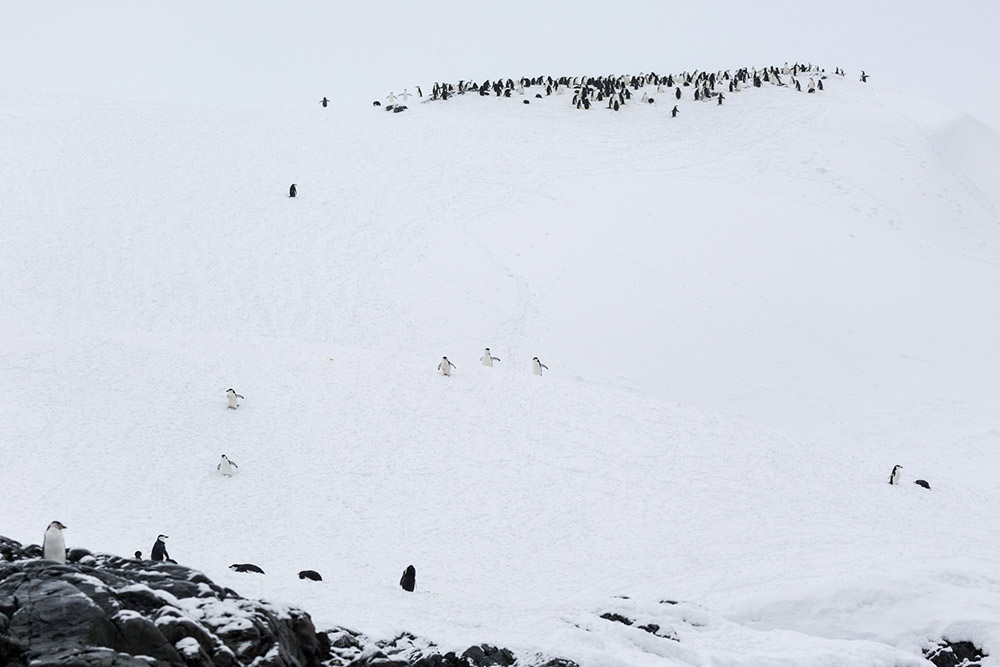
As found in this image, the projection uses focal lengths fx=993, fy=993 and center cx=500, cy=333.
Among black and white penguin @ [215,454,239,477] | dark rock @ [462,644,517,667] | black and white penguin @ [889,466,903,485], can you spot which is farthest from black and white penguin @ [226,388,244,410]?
black and white penguin @ [889,466,903,485]

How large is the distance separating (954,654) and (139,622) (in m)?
9.60

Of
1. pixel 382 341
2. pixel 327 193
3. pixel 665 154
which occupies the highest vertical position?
pixel 665 154

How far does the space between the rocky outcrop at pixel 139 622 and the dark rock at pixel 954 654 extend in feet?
24.6

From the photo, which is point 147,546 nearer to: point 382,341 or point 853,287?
point 382,341

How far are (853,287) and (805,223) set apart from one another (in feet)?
15.1

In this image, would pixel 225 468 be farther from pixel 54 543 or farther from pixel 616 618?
pixel 616 618

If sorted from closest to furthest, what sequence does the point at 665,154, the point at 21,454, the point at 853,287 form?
1. the point at 21,454
2. the point at 853,287
3. the point at 665,154

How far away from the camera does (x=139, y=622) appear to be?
7.82 m

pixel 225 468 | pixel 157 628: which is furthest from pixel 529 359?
pixel 157 628

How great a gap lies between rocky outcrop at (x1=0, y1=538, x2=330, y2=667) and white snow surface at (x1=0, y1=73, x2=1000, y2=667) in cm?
134

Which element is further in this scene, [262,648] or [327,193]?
[327,193]

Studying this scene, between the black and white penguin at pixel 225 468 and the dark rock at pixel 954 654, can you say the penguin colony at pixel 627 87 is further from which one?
the dark rock at pixel 954 654

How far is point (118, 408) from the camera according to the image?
1948 cm

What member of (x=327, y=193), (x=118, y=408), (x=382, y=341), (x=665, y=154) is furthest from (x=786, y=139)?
(x=118, y=408)
